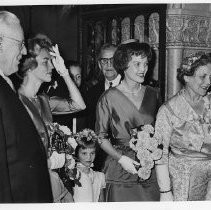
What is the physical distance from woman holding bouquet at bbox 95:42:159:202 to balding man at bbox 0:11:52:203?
0.89 feet

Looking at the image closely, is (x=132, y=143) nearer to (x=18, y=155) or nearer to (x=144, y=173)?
(x=144, y=173)

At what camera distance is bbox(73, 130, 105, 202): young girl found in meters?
1.66

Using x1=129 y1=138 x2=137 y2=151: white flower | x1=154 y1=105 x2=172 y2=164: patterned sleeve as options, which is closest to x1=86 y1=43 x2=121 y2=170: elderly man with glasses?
x1=129 y1=138 x2=137 y2=151: white flower

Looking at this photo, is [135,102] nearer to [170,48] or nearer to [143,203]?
[170,48]

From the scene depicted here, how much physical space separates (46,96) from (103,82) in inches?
9.5

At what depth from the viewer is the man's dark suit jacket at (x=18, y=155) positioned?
1.43m

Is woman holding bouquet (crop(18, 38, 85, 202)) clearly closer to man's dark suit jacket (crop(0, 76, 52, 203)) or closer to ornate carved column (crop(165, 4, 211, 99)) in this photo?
man's dark suit jacket (crop(0, 76, 52, 203))

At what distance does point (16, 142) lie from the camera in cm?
145

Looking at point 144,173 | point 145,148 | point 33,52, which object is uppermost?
point 33,52

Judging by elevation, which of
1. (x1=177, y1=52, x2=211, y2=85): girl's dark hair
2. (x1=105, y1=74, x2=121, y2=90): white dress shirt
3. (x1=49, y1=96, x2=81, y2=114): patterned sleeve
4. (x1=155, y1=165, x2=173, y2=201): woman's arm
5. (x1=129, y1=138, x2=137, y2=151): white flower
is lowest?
(x1=155, y1=165, x2=173, y2=201): woman's arm

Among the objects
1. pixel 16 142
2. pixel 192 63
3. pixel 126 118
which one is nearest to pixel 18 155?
pixel 16 142

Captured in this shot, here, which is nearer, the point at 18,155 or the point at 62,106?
the point at 18,155

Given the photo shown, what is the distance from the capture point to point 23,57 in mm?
1600

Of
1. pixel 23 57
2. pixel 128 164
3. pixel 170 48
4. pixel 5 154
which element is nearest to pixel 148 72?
pixel 170 48
